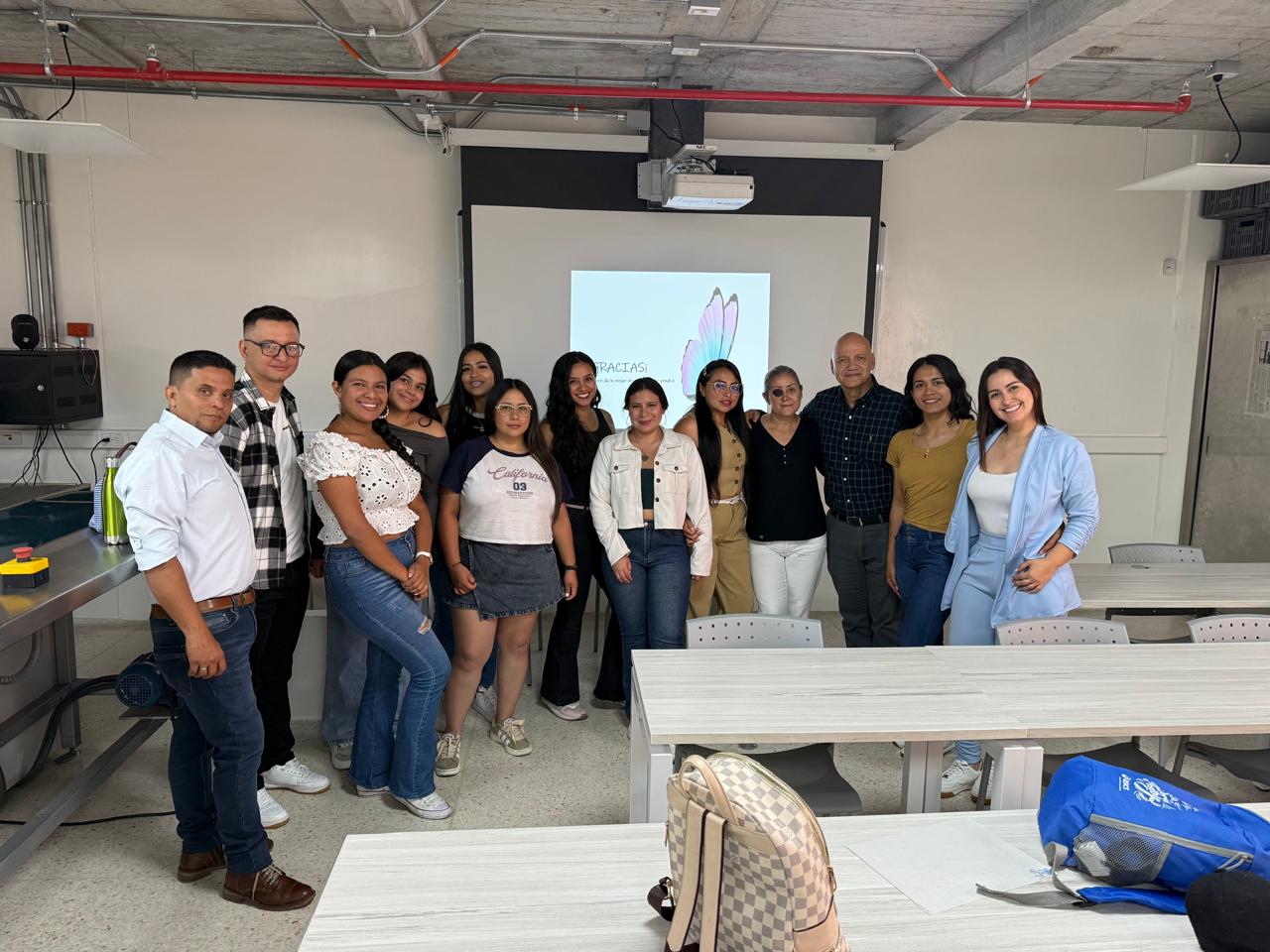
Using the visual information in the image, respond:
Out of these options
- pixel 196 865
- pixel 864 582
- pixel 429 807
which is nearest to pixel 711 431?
pixel 864 582

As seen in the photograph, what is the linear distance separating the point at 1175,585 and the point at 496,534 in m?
3.00

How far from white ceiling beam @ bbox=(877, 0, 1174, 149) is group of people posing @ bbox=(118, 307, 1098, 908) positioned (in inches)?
59.0

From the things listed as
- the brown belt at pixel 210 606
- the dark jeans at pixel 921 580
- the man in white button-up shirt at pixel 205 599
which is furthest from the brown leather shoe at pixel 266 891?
the dark jeans at pixel 921 580

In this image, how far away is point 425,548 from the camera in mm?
3305

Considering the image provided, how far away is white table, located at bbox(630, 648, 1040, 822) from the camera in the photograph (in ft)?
7.17

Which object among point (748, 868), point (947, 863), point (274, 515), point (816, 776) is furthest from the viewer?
point (274, 515)

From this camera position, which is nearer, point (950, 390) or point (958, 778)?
point (958, 778)

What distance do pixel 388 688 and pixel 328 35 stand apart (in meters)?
3.38

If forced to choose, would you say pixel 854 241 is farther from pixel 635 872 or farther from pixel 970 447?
pixel 635 872

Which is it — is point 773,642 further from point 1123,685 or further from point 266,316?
point 266,316

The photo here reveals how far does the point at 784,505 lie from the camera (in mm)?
3898

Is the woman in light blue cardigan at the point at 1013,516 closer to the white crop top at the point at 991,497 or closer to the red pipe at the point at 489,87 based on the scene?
the white crop top at the point at 991,497

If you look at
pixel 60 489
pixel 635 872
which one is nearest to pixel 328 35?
pixel 60 489

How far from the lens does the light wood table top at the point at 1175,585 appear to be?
12.1ft
